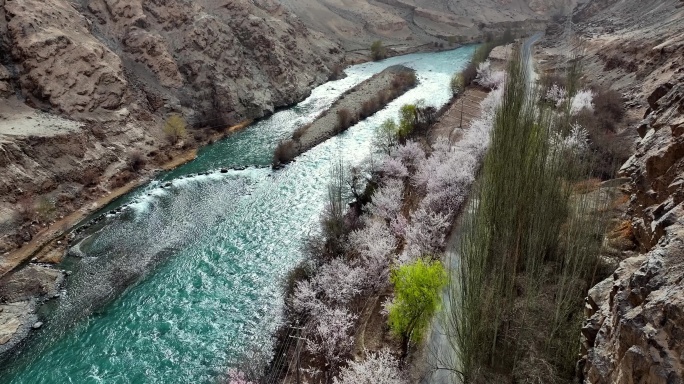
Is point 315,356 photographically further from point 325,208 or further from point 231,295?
point 325,208

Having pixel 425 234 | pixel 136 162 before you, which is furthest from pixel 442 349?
pixel 136 162

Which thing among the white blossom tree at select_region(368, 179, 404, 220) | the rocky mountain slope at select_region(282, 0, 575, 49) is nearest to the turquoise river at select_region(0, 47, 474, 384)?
the white blossom tree at select_region(368, 179, 404, 220)

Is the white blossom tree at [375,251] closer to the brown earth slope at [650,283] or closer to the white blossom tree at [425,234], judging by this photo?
the white blossom tree at [425,234]

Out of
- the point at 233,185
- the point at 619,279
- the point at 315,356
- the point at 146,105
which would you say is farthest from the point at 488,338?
the point at 146,105

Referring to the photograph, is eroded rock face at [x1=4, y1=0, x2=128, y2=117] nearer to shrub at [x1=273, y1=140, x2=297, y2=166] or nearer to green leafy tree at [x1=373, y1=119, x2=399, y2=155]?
shrub at [x1=273, y1=140, x2=297, y2=166]

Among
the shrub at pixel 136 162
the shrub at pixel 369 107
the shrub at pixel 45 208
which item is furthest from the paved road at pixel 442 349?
the shrub at pixel 369 107

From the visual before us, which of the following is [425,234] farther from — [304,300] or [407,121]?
[407,121]
